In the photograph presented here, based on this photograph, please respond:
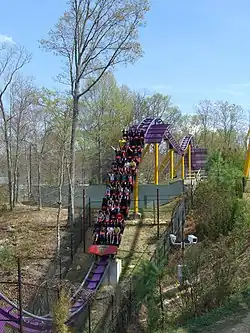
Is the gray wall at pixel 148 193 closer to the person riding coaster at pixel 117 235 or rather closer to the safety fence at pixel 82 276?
the safety fence at pixel 82 276

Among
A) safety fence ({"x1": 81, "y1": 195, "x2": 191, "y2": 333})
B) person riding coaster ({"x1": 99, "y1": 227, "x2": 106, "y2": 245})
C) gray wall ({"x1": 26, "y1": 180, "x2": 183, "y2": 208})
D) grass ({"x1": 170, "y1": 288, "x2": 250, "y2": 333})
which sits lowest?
safety fence ({"x1": 81, "y1": 195, "x2": 191, "y2": 333})

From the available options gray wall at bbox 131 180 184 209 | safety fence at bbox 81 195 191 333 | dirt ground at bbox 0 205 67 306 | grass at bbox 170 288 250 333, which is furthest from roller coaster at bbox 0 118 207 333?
grass at bbox 170 288 250 333

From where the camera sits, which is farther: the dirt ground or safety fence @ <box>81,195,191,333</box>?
the dirt ground

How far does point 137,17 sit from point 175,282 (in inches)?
676

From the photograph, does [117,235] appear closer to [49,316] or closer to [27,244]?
[27,244]

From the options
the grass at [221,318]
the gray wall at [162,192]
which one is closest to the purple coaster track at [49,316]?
the grass at [221,318]

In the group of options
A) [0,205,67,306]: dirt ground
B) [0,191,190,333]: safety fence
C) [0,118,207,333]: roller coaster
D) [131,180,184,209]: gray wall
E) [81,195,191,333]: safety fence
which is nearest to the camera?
[0,118,207,333]: roller coaster

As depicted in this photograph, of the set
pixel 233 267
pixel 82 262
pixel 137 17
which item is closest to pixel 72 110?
pixel 137 17

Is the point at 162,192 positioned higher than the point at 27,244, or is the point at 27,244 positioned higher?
the point at 162,192

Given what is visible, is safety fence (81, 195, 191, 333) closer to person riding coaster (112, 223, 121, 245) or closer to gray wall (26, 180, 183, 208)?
person riding coaster (112, 223, 121, 245)

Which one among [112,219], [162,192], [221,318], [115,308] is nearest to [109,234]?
[112,219]

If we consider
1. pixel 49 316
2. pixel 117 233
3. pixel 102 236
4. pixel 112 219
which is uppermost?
pixel 112 219

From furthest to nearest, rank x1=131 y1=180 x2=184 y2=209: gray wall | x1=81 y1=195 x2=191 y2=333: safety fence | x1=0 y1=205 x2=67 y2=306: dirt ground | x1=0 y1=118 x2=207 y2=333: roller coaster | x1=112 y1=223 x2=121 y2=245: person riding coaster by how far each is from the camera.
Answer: x1=131 y1=180 x2=184 y2=209: gray wall → x1=112 y1=223 x2=121 y2=245: person riding coaster → x1=0 y1=205 x2=67 y2=306: dirt ground → x1=81 y1=195 x2=191 y2=333: safety fence → x1=0 y1=118 x2=207 y2=333: roller coaster

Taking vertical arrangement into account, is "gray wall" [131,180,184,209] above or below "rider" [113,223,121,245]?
above
